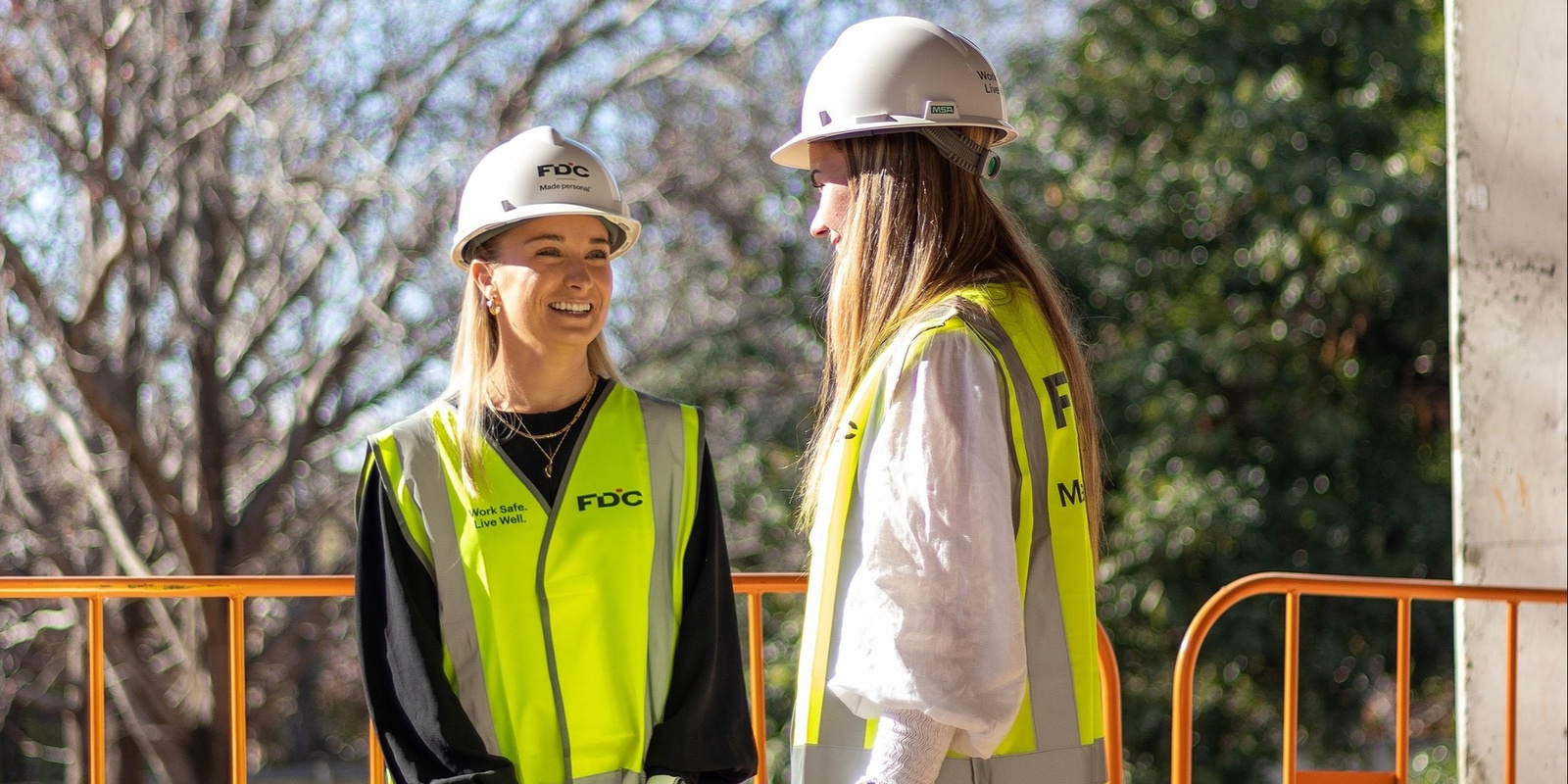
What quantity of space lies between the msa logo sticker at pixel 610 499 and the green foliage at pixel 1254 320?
7806mm

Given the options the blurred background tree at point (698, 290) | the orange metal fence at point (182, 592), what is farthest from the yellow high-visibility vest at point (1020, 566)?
the blurred background tree at point (698, 290)

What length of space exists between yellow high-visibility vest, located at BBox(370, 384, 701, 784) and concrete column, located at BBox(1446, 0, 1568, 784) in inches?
158

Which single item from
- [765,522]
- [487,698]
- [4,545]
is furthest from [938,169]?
[4,545]

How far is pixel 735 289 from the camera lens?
1198 cm

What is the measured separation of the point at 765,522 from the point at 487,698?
27.7 feet

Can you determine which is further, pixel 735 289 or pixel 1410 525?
pixel 735 289

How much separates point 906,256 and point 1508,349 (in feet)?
14.8

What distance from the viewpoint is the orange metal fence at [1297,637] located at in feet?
14.3

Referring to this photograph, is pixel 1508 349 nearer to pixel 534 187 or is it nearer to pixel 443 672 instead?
pixel 534 187

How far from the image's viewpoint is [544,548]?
2908mm

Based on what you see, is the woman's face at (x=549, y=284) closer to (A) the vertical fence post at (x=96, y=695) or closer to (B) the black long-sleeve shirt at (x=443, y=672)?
(B) the black long-sleeve shirt at (x=443, y=672)

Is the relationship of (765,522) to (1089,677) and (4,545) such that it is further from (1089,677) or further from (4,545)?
(1089,677)

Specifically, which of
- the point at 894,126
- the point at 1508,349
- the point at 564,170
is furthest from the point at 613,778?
the point at 1508,349

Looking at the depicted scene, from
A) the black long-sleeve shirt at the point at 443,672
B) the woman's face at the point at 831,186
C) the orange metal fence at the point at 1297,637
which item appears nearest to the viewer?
the woman's face at the point at 831,186
